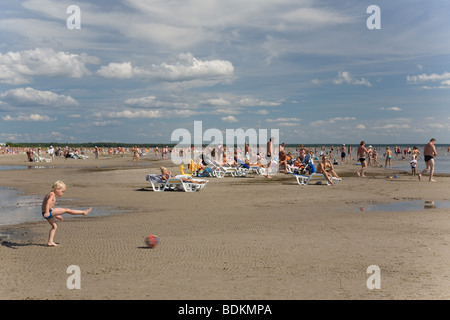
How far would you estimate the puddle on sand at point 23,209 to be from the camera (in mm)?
10759

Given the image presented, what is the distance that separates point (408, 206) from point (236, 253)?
299 inches

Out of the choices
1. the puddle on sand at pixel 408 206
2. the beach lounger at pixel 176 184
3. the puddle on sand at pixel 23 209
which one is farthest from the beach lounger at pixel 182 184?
the puddle on sand at pixel 408 206

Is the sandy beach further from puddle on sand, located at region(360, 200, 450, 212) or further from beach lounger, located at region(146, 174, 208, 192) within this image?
beach lounger, located at region(146, 174, 208, 192)

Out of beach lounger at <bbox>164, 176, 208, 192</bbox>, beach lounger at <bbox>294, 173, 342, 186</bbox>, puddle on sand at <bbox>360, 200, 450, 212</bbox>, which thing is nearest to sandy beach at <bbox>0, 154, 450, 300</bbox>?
puddle on sand at <bbox>360, 200, 450, 212</bbox>

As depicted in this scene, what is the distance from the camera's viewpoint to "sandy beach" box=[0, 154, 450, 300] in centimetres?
523

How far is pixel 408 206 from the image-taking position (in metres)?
12.4

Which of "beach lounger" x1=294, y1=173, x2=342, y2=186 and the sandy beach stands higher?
"beach lounger" x1=294, y1=173, x2=342, y2=186

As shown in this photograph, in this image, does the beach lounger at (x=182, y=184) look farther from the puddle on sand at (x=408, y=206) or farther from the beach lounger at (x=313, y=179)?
the puddle on sand at (x=408, y=206)

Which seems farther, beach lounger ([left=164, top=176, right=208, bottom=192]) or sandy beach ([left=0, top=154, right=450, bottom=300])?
beach lounger ([left=164, top=176, right=208, bottom=192])

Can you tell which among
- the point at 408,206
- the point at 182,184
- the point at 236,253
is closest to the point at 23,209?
the point at 182,184

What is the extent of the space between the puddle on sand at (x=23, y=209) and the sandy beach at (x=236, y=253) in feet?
2.37

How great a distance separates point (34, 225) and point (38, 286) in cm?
486

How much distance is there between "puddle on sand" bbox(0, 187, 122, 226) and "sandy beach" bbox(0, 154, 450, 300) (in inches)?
28.4

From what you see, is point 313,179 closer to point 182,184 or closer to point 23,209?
point 182,184
